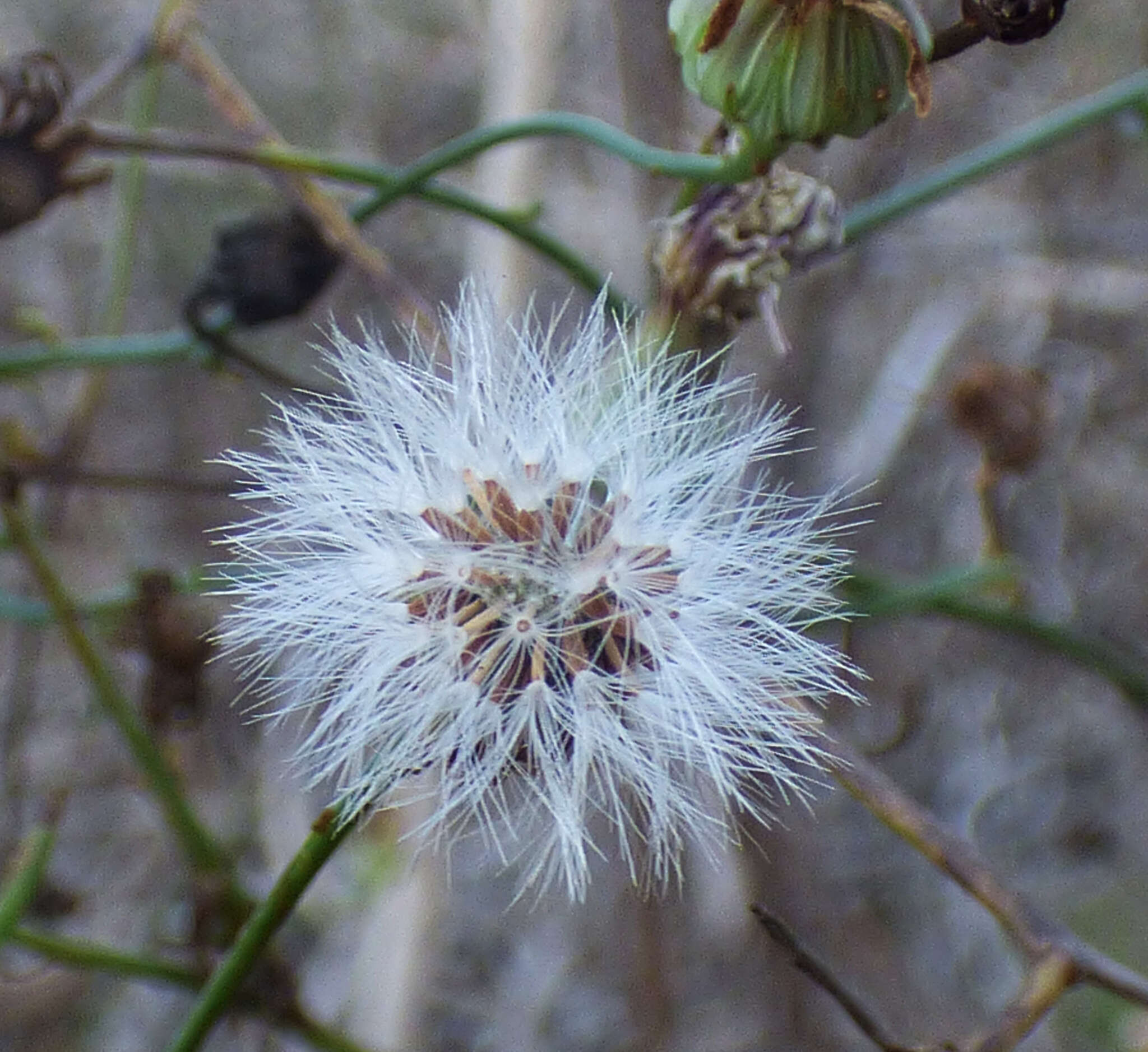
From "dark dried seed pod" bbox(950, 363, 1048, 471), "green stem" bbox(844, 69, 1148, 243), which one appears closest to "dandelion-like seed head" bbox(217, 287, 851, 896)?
"green stem" bbox(844, 69, 1148, 243)

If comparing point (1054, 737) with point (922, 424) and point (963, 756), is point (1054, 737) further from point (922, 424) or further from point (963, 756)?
point (922, 424)

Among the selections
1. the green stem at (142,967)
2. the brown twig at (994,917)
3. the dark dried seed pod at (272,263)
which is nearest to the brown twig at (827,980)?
the brown twig at (994,917)

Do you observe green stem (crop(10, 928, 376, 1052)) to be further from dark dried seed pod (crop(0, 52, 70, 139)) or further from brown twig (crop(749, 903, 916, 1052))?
dark dried seed pod (crop(0, 52, 70, 139))

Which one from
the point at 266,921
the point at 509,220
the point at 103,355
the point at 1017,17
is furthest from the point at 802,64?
the point at 103,355

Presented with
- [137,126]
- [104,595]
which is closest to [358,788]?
[104,595]

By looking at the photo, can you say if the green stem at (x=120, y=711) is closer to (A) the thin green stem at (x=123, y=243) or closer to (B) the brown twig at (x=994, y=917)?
(A) the thin green stem at (x=123, y=243)

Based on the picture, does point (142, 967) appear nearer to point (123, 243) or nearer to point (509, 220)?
point (509, 220)
